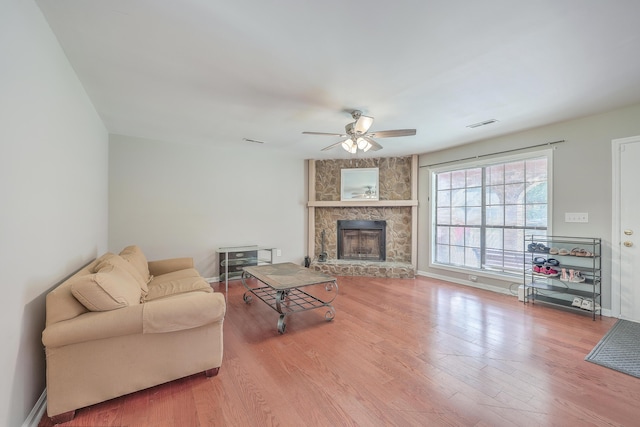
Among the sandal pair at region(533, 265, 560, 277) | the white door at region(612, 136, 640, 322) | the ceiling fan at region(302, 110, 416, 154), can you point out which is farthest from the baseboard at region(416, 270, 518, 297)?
the ceiling fan at region(302, 110, 416, 154)

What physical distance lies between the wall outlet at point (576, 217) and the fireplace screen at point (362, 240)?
2863 millimetres

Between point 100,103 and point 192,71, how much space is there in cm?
153

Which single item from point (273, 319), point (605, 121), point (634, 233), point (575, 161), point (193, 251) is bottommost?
point (273, 319)

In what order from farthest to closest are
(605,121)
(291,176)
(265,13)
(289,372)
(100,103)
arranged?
(291,176) < (605,121) < (100,103) < (289,372) < (265,13)

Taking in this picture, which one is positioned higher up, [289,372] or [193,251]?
[193,251]

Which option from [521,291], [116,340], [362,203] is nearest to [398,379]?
[116,340]

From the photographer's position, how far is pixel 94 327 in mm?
1615

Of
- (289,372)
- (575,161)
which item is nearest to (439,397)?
(289,372)

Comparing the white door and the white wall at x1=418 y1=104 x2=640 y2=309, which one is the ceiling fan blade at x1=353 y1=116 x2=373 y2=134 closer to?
the white wall at x1=418 y1=104 x2=640 y2=309

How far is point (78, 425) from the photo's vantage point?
1.54 m

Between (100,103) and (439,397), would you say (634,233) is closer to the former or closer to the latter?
(439,397)

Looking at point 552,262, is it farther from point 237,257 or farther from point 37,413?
point 37,413

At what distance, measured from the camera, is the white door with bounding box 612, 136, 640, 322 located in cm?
299

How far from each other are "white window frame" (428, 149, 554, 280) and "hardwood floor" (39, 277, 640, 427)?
1160 millimetres
